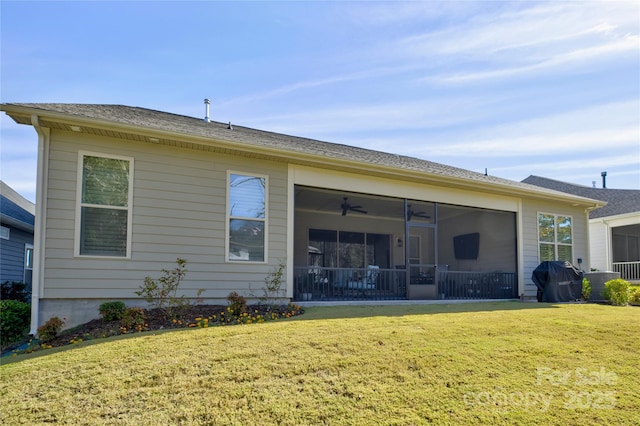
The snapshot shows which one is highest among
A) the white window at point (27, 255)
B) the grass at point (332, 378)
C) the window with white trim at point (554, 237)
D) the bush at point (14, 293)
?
the window with white trim at point (554, 237)

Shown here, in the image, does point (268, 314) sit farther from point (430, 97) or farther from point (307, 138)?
point (430, 97)

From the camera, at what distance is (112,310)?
6555 mm

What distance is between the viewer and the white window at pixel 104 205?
7082 mm

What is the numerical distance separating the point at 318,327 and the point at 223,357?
1742 mm

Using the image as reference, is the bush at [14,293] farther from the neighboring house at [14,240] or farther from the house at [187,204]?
the house at [187,204]

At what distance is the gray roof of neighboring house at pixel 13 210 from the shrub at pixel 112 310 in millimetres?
5854

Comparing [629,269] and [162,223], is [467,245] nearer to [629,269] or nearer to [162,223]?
[629,269]

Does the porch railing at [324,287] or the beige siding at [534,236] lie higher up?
the beige siding at [534,236]

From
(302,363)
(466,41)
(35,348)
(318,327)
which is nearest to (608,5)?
(466,41)

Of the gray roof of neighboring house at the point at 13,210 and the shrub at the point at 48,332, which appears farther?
the gray roof of neighboring house at the point at 13,210

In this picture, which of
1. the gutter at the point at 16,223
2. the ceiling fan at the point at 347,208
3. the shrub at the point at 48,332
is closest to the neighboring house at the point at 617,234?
the ceiling fan at the point at 347,208

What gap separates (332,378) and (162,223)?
4.85 metres

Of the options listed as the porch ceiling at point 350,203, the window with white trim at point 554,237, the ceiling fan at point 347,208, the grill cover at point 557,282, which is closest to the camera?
the grill cover at point 557,282

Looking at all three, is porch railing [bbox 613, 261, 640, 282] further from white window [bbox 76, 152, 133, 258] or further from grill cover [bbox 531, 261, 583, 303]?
white window [bbox 76, 152, 133, 258]
